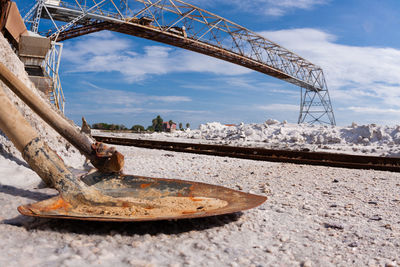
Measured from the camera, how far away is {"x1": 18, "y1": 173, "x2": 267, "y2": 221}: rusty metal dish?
2176 mm

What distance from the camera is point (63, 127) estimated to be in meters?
2.87

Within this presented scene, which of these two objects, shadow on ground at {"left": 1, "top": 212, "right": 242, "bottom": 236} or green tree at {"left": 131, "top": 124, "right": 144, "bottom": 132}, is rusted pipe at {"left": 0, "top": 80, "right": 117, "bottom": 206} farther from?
green tree at {"left": 131, "top": 124, "right": 144, "bottom": 132}

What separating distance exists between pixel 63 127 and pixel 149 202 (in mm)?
1108

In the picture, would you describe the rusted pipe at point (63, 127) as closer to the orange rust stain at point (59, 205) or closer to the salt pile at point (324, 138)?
the orange rust stain at point (59, 205)

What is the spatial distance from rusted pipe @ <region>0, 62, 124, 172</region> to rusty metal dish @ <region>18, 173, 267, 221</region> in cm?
16

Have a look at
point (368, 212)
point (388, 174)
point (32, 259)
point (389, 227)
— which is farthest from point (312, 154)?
point (32, 259)

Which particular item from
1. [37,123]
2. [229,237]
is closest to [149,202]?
[229,237]

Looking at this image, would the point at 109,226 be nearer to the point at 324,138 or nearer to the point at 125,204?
the point at 125,204

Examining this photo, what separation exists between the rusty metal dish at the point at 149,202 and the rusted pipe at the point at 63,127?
0.16 meters

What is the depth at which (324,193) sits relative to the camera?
152 inches

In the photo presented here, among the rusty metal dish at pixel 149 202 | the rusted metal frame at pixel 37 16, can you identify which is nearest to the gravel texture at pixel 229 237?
the rusty metal dish at pixel 149 202

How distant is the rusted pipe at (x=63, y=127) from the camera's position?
9.22 feet

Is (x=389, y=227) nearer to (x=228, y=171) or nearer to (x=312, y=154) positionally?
(x=228, y=171)

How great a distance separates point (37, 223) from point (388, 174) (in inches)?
225
